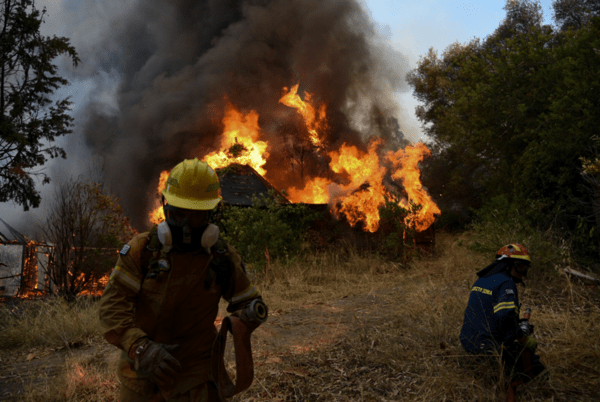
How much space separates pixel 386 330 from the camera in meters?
4.93

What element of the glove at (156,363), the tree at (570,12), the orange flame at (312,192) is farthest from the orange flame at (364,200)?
the tree at (570,12)

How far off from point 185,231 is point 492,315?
102 inches

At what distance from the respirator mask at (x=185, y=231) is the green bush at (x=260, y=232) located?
767 centimetres

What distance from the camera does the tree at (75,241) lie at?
820 cm

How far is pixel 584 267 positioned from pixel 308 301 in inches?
210

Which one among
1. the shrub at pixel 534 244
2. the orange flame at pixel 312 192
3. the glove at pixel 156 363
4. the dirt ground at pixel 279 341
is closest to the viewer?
the glove at pixel 156 363

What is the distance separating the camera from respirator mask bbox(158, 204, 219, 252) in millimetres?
2150

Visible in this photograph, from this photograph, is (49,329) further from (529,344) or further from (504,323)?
(529,344)

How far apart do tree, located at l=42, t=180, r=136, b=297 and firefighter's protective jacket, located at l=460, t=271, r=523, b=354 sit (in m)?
7.43

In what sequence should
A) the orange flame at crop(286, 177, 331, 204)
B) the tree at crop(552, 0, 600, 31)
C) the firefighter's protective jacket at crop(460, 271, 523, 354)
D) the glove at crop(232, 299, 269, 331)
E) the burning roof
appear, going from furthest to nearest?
the tree at crop(552, 0, 600, 31)
the orange flame at crop(286, 177, 331, 204)
the burning roof
the firefighter's protective jacket at crop(460, 271, 523, 354)
the glove at crop(232, 299, 269, 331)

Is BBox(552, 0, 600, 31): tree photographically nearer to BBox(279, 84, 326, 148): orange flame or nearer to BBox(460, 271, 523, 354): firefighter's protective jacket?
BBox(279, 84, 326, 148): orange flame

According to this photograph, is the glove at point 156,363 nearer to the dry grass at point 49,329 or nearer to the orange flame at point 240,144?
the dry grass at point 49,329

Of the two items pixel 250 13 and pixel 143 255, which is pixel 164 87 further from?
pixel 143 255

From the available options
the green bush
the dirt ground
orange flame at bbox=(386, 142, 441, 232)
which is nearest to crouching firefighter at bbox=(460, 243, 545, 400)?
the dirt ground
